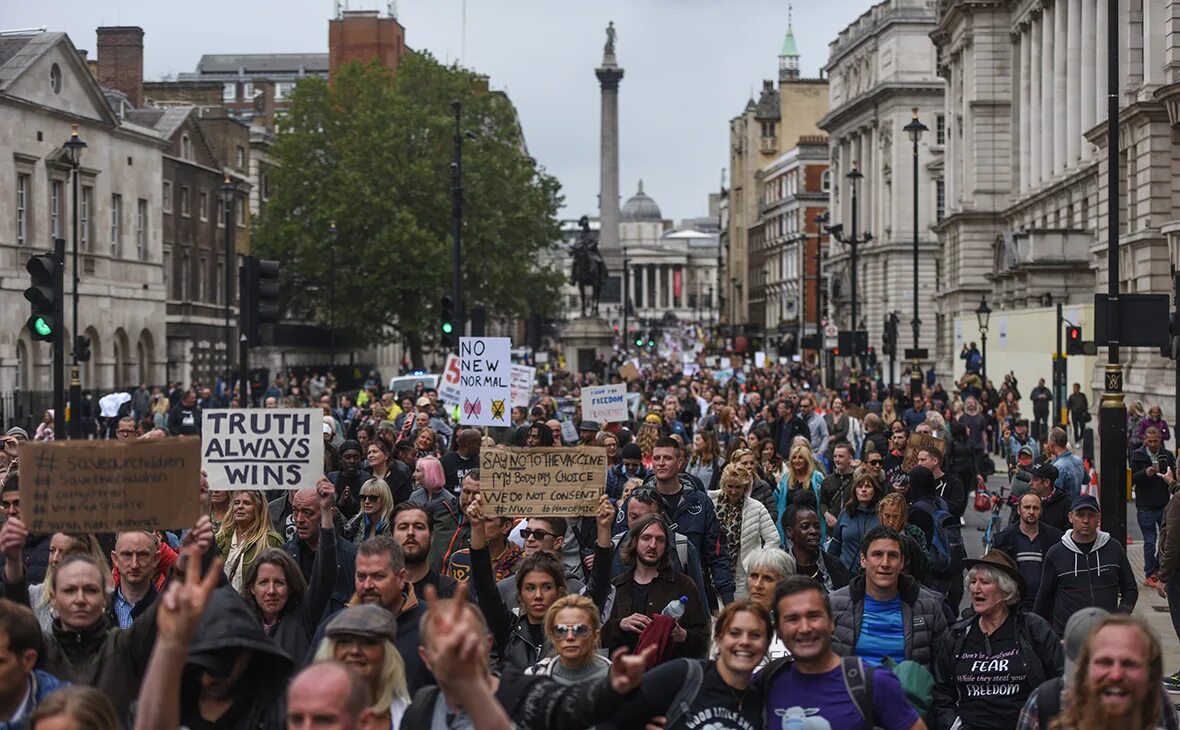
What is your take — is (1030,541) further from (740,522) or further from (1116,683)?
(1116,683)

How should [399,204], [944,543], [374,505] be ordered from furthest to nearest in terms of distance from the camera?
[399,204], [944,543], [374,505]

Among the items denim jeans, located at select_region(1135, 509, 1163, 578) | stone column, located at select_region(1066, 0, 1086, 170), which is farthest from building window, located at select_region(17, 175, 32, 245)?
denim jeans, located at select_region(1135, 509, 1163, 578)

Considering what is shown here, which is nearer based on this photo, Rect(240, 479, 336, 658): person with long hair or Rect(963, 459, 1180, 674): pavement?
Rect(240, 479, 336, 658): person with long hair

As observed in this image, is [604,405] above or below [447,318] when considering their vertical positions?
below

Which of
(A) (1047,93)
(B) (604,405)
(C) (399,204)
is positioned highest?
(A) (1047,93)

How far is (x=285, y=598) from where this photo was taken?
28.5ft

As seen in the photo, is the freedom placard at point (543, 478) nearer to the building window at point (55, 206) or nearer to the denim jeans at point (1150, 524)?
the denim jeans at point (1150, 524)

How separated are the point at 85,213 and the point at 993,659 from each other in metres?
50.9

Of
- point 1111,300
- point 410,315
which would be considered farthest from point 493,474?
point 410,315

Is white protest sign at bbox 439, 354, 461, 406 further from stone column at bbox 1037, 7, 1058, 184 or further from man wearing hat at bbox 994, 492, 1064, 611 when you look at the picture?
stone column at bbox 1037, 7, 1058, 184

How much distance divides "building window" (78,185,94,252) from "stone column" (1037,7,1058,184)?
93.3 feet

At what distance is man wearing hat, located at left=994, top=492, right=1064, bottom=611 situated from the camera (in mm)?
12133

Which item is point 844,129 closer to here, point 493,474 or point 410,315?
point 410,315

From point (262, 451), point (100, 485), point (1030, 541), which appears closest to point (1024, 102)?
point (1030, 541)
